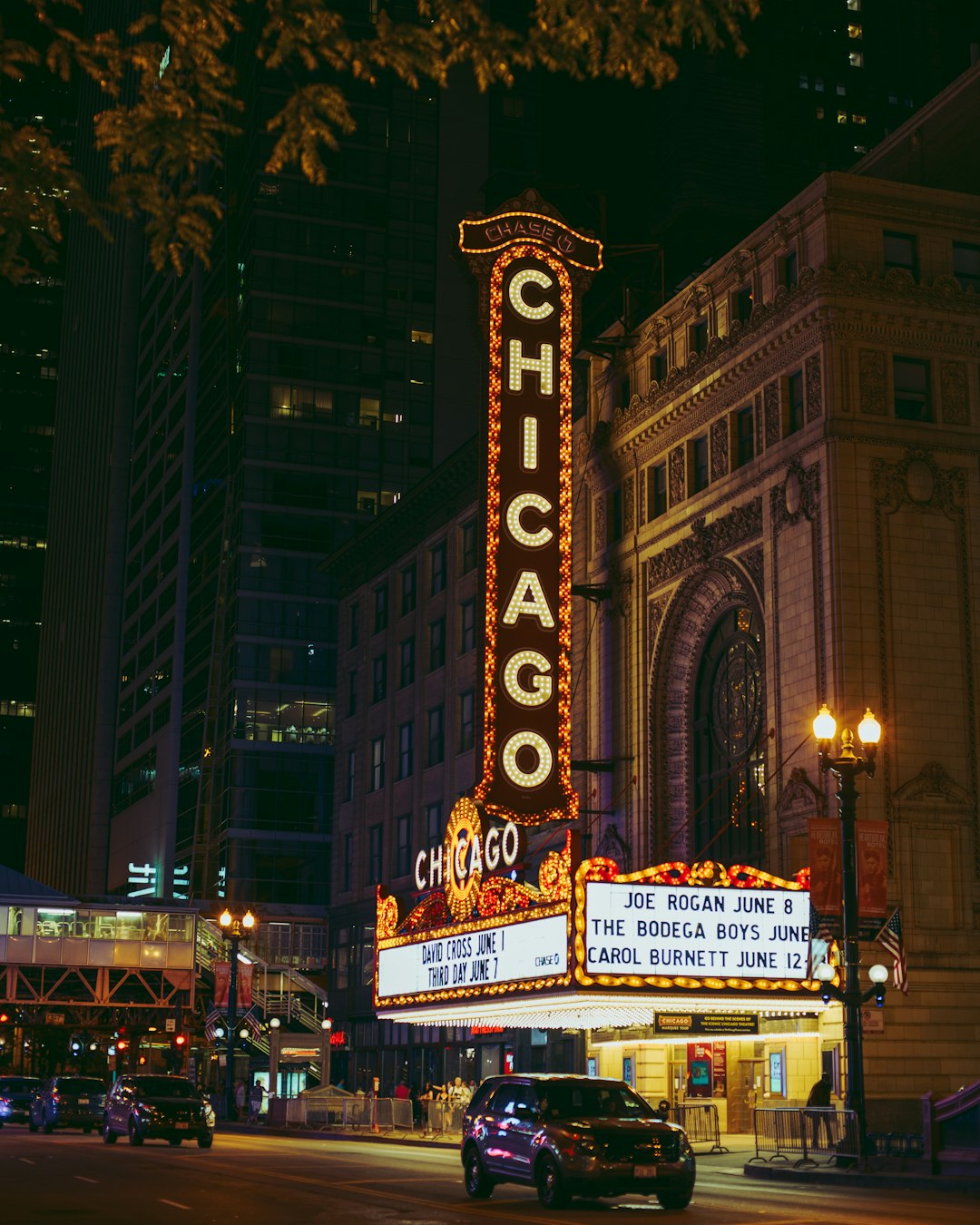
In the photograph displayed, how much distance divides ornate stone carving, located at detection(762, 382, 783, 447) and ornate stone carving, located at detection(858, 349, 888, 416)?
8.73 ft

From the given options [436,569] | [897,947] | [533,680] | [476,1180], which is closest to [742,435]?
[533,680]

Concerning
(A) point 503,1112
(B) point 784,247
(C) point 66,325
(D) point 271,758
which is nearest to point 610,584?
(B) point 784,247

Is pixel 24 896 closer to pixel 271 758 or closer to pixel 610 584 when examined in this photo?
pixel 271 758

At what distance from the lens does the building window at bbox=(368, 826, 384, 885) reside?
73688 millimetres

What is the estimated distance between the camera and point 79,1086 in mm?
48344

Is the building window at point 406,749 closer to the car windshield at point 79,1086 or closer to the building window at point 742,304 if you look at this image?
the car windshield at point 79,1086

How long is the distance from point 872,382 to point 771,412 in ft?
10.4

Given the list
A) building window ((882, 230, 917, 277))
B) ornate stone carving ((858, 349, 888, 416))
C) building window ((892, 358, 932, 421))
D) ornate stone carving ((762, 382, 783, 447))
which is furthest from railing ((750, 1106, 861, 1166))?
building window ((882, 230, 917, 277))

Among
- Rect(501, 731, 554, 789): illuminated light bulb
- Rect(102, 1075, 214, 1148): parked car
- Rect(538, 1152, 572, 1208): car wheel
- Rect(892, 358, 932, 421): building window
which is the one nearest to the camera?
Rect(538, 1152, 572, 1208): car wheel

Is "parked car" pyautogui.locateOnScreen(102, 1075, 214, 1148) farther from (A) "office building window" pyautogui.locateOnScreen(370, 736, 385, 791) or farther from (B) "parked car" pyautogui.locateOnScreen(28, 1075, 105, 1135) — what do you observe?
(A) "office building window" pyautogui.locateOnScreen(370, 736, 385, 791)

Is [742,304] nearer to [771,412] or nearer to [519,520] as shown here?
[771,412]

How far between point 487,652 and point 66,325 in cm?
14818

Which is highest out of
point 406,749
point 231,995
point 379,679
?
point 379,679

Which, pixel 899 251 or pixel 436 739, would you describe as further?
pixel 436 739
